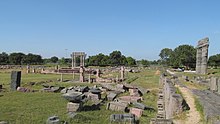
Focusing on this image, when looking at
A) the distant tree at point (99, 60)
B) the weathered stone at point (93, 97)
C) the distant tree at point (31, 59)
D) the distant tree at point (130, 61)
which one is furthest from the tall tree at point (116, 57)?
the weathered stone at point (93, 97)

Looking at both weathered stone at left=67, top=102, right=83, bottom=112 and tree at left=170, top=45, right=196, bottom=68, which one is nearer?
weathered stone at left=67, top=102, right=83, bottom=112

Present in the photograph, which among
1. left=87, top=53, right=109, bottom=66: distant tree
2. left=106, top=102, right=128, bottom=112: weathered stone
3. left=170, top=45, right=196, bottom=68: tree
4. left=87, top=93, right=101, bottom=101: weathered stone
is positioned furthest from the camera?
left=87, top=53, right=109, bottom=66: distant tree

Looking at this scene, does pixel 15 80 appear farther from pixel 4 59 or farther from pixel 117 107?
pixel 4 59

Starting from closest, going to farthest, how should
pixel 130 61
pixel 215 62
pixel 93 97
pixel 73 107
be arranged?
pixel 73 107 → pixel 93 97 → pixel 215 62 → pixel 130 61

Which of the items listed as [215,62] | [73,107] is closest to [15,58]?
[215,62]

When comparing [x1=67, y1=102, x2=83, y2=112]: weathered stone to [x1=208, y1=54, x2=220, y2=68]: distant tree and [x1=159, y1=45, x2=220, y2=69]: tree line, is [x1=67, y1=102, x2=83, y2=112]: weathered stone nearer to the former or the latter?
[x1=159, y1=45, x2=220, y2=69]: tree line

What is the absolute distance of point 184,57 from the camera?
72750 millimetres

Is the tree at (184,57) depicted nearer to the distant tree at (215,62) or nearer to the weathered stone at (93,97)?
the distant tree at (215,62)

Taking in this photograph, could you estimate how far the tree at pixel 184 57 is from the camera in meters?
72.6

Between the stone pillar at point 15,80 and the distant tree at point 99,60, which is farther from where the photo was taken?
the distant tree at point 99,60

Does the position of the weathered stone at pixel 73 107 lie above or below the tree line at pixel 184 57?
below

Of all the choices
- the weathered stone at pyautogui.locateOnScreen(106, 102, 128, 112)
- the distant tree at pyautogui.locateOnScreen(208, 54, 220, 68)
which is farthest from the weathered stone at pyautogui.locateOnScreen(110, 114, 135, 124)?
the distant tree at pyautogui.locateOnScreen(208, 54, 220, 68)

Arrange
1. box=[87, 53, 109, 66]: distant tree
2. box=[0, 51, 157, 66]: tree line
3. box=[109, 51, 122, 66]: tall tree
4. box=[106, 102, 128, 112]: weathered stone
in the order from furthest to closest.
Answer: box=[109, 51, 122, 66]: tall tree, box=[0, 51, 157, 66]: tree line, box=[87, 53, 109, 66]: distant tree, box=[106, 102, 128, 112]: weathered stone

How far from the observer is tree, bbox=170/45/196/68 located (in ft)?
238
